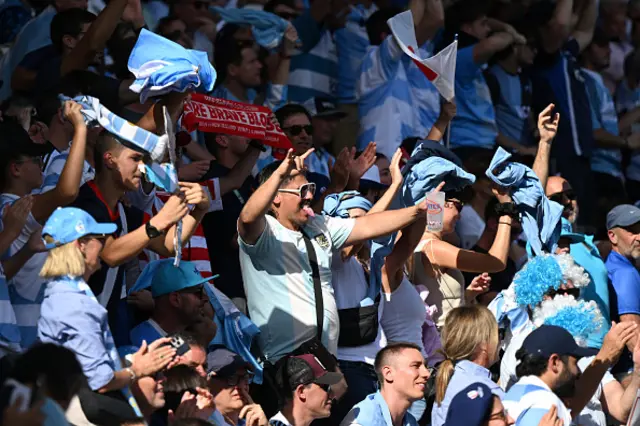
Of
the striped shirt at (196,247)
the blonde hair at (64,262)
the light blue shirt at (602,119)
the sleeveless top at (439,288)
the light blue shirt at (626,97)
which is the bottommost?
the light blue shirt at (626,97)

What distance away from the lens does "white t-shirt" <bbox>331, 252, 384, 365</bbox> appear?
7691mm

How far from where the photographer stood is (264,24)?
396 inches

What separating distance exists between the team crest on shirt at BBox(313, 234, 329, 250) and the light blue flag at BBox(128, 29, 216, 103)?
1019 millimetres

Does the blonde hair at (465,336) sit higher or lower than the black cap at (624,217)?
higher

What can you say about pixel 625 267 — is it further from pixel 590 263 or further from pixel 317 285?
pixel 317 285

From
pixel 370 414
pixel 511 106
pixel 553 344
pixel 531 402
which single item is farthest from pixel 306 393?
pixel 511 106

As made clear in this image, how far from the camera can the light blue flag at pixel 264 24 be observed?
9.90 metres

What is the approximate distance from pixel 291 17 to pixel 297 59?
14.0 inches

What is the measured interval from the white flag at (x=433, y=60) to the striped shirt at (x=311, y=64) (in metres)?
2.02

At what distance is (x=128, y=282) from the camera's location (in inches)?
288

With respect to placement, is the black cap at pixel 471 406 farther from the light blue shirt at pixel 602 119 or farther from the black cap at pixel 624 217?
the light blue shirt at pixel 602 119

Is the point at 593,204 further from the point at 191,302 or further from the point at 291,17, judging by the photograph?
the point at 191,302

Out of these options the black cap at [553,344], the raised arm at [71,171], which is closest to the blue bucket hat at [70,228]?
the raised arm at [71,171]

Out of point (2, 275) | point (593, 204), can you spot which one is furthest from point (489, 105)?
point (2, 275)
